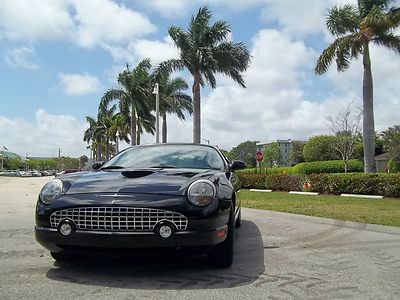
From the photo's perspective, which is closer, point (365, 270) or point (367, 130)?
point (365, 270)

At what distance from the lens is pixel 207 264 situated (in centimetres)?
461

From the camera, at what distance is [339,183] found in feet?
61.6

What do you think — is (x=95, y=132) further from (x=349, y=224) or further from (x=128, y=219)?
(x=128, y=219)

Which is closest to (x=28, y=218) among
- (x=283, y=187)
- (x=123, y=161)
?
(x=123, y=161)

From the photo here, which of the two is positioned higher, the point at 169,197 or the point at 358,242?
the point at 169,197

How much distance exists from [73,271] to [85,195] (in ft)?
2.75

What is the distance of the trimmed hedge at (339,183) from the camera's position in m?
17.0

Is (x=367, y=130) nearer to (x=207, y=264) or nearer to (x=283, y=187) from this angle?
(x=283, y=187)

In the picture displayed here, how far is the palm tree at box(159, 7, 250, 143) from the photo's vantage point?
27.7 meters

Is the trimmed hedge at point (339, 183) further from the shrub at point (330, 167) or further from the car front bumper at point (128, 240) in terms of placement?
the shrub at point (330, 167)

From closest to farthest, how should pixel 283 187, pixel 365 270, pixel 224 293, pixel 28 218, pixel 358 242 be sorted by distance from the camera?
pixel 224 293, pixel 365 270, pixel 358 242, pixel 28 218, pixel 283 187

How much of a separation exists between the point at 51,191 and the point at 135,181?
0.84 metres

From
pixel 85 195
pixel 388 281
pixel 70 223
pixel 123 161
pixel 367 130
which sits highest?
pixel 367 130

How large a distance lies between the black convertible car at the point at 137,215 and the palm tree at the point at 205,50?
23.1m
